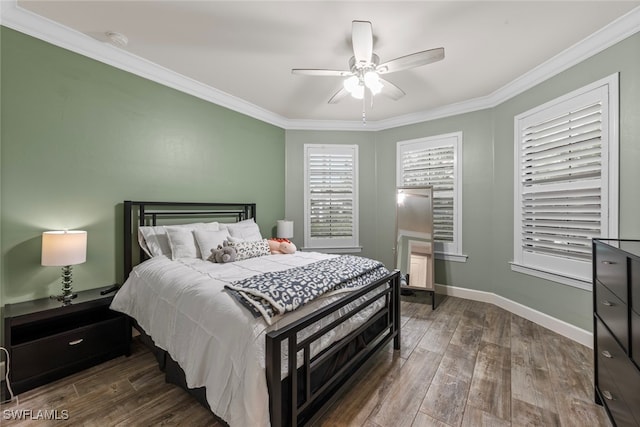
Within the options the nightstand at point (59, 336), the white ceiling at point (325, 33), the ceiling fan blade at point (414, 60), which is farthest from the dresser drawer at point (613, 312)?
the nightstand at point (59, 336)

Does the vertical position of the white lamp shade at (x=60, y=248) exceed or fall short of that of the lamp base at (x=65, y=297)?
it exceeds it

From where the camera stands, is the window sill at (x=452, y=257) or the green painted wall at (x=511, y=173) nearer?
the green painted wall at (x=511, y=173)

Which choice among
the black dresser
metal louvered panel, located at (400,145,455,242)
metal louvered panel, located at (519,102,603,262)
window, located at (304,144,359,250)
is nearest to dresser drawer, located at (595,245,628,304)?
the black dresser

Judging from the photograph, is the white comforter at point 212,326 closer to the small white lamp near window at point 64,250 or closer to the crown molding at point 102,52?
the small white lamp near window at point 64,250

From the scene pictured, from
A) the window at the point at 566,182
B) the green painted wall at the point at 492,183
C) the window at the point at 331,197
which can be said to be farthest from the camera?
the window at the point at 331,197

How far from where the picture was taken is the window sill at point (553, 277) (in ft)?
8.25

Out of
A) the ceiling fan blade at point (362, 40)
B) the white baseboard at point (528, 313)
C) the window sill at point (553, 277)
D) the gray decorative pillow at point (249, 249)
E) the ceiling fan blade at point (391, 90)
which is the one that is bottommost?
the white baseboard at point (528, 313)

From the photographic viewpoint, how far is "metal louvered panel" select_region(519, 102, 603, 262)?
2.42 meters

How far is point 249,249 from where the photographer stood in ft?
9.08

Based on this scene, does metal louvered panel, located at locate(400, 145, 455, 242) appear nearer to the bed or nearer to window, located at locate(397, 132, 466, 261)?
window, located at locate(397, 132, 466, 261)

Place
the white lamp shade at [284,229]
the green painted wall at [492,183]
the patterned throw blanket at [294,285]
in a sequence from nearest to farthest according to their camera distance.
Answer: the patterned throw blanket at [294,285] → the green painted wall at [492,183] → the white lamp shade at [284,229]

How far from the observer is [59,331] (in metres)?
2.05

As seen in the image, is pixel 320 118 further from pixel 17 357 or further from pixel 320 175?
pixel 17 357

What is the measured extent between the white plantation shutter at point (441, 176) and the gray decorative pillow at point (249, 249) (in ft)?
8.12
